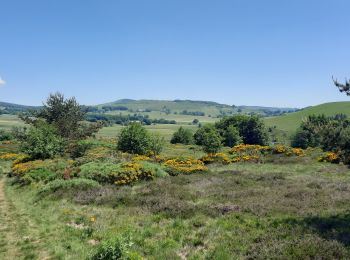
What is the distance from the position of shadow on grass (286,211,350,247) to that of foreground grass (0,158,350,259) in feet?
0.12

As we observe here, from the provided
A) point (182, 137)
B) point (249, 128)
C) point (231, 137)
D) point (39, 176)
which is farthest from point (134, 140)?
point (249, 128)

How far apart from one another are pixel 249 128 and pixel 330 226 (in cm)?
8644

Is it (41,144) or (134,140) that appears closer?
(41,144)

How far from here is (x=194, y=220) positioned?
15.7 metres

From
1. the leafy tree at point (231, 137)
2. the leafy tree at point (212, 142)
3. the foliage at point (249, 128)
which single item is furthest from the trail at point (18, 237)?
the foliage at point (249, 128)

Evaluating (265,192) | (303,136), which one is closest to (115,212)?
(265,192)

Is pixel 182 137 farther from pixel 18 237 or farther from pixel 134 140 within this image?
pixel 18 237

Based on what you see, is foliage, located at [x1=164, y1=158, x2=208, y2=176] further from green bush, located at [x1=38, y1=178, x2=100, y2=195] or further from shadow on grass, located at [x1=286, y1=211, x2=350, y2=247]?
shadow on grass, located at [x1=286, y1=211, x2=350, y2=247]

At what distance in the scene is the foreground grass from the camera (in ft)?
40.0

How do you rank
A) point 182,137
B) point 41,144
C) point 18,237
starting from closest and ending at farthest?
point 18,237
point 41,144
point 182,137

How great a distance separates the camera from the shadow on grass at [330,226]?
12250 millimetres

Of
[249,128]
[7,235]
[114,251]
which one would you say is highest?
[114,251]

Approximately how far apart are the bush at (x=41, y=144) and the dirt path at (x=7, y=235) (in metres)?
17.1

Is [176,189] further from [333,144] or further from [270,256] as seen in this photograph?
[270,256]
